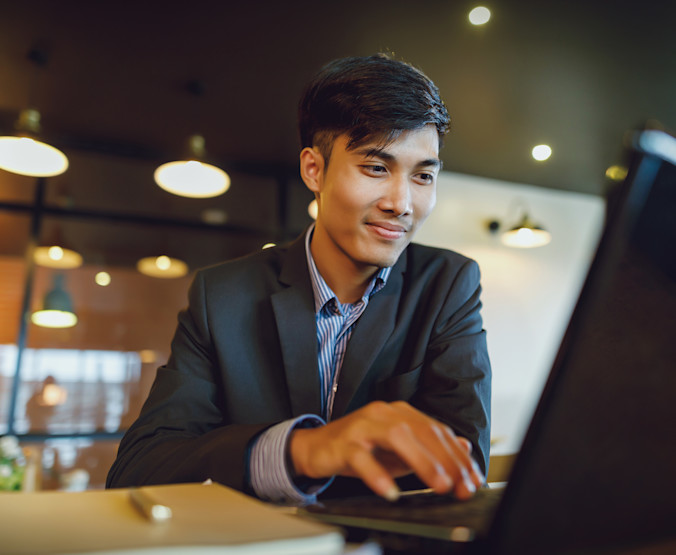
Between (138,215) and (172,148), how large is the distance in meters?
0.72

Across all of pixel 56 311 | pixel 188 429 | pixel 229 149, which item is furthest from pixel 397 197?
pixel 56 311

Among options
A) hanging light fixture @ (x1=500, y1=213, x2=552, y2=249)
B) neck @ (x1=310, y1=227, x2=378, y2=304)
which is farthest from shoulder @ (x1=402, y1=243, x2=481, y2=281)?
hanging light fixture @ (x1=500, y1=213, x2=552, y2=249)

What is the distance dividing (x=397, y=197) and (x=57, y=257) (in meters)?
4.53

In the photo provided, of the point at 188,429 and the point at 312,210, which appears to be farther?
the point at 312,210

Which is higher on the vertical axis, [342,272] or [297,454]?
[342,272]

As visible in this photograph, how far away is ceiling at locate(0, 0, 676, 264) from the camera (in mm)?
3324

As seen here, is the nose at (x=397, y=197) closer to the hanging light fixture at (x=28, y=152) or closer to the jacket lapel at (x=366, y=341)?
the jacket lapel at (x=366, y=341)

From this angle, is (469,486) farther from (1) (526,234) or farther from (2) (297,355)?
(1) (526,234)

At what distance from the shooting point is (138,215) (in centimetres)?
516

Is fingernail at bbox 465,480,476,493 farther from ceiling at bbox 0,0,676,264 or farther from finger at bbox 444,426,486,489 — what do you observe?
ceiling at bbox 0,0,676,264

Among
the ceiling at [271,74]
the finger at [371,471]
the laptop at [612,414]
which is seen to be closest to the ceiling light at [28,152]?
the ceiling at [271,74]

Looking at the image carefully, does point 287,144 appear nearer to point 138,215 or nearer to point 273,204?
point 273,204

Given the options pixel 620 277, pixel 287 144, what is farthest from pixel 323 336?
pixel 287 144

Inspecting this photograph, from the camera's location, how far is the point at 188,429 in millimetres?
1083
